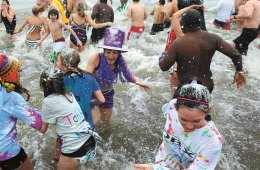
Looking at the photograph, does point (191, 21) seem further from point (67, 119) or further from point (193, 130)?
point (193, 130)

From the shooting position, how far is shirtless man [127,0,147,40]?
8.07 meters

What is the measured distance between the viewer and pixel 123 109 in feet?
17.2

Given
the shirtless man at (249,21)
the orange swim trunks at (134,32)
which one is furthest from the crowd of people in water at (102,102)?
the orange swim trunks at (134,32)

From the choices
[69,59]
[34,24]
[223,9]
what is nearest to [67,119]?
[69,59]

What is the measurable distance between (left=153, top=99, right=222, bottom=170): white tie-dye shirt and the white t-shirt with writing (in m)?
0.86

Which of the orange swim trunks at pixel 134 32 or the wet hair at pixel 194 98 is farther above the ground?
the wet hair at pixel 194 98

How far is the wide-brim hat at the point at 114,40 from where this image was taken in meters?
3.44

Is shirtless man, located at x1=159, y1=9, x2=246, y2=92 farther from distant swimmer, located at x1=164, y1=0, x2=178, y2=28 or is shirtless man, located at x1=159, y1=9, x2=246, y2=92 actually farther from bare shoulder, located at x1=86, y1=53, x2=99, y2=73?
distant swimmer, located at x1=164, y1=0, x2=178, y2=28

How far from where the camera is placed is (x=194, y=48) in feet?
11.6

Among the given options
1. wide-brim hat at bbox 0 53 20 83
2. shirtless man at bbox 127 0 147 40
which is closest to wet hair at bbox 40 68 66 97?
wide-brim hat at bbox 0 53 20 83

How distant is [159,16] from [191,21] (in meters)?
5.74

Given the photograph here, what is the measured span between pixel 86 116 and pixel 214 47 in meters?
1.67

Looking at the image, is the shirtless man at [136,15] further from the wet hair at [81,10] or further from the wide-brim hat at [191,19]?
the wide-brim hat at [191,19]

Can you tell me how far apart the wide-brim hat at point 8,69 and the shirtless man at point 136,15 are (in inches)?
234
